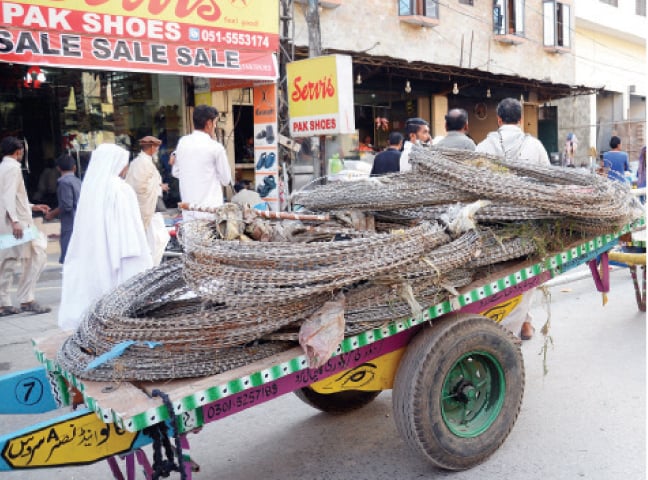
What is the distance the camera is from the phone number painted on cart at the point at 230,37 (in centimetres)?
983

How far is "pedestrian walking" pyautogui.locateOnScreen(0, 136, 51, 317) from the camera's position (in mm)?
6668

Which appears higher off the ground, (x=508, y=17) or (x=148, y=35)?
(x=508, y=17)

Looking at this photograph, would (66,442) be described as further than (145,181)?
No

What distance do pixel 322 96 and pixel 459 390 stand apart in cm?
552

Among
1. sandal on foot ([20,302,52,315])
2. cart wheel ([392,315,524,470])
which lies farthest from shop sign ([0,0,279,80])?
cart wheel ([392,315,524,470])

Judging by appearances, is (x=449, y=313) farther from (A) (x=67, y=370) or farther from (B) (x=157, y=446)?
(A) (x=67, y=370)

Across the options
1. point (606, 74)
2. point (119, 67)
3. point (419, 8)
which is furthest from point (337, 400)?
point (606, 74)

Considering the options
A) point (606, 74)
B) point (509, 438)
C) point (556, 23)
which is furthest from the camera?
point (606, 74)

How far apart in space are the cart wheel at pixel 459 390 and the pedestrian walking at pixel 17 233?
5.16m

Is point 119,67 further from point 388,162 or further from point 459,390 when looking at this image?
point 459,390

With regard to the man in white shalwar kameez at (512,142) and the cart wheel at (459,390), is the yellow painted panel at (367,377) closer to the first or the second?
the cart wheel at (459,390)

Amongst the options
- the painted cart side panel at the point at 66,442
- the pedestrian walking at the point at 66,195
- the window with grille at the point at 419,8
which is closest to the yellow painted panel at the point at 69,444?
the painted cart side panel at the point at 66,442

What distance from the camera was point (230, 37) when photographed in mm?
10266

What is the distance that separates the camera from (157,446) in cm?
247
